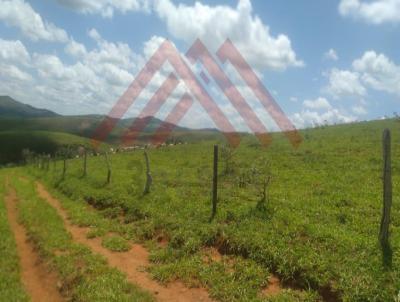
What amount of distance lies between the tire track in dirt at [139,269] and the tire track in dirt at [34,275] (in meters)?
1.87

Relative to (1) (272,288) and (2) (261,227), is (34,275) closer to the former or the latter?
(1) (272,288)

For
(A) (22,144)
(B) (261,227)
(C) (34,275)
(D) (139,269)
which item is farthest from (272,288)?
(A) (22,144)

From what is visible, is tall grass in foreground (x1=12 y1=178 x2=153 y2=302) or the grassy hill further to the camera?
the grassy hill

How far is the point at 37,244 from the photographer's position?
14789 millimetres

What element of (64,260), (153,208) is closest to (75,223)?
(153,208)

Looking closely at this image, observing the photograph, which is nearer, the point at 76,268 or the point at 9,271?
the point at 76,268

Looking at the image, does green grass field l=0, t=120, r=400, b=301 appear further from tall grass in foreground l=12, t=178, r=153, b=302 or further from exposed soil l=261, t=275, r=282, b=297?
tall grass in foreground l=12, t=178, r=153, b=302

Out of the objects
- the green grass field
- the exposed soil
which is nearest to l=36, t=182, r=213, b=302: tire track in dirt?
the green grass field

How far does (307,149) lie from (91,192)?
67.5ft

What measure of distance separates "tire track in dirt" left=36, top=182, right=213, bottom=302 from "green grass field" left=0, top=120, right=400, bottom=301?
32 cm

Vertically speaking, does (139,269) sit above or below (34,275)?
above

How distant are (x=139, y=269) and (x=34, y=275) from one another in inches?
142

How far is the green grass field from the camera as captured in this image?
959 centimetres

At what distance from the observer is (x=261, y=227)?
13.1 metres
